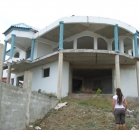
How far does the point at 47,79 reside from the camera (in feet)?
61.1

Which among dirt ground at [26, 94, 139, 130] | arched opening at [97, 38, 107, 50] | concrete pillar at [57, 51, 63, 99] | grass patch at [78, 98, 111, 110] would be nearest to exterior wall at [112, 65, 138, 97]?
arched opening at [97, 38, 107, 50]

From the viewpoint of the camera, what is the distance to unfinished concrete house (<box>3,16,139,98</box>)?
16.4m

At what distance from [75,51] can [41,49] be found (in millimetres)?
5334

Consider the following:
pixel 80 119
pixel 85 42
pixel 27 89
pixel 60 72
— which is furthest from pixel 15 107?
pixel 85 42

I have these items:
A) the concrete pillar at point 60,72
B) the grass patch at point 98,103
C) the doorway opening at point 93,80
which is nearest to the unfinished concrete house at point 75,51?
the concrete pillar at point 60,72

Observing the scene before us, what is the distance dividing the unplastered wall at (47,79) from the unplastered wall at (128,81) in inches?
238

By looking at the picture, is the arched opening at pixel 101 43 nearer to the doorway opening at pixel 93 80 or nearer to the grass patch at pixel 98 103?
the doorway opening at pixel 93 80

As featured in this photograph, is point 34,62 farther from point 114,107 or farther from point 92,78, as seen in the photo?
point 114,107

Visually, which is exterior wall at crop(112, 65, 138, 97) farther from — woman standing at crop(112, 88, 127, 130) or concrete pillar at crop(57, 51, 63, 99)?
woman standing at crop(112, 88, 127, 130)

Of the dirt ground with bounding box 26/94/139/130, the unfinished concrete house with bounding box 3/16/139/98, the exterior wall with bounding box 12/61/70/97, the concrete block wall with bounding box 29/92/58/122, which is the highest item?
the unfinished concrete house with bounding box 3/16/139/98

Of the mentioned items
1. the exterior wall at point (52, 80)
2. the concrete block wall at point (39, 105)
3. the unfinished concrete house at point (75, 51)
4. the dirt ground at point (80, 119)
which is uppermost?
the unfinished concrete house at point (75, 51)

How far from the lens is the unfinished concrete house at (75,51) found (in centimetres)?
1636

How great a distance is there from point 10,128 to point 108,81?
16.3 metres

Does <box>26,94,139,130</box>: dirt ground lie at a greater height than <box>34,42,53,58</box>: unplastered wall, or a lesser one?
lesser
